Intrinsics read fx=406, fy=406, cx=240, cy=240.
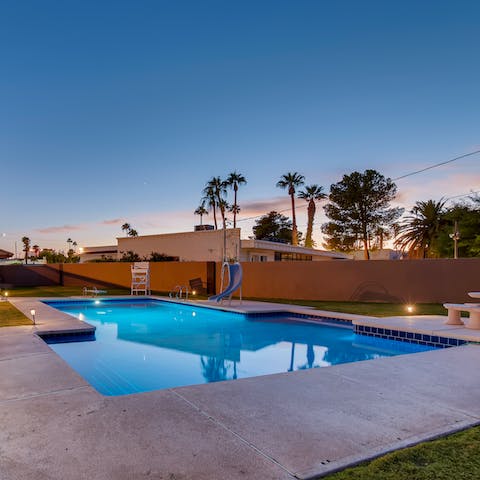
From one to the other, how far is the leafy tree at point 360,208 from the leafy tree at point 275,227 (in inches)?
549

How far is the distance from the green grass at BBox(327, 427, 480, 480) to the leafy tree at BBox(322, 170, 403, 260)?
2483 cm

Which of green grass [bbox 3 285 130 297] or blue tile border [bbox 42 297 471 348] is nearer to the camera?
blue tile border [bbox 42 297 471 348]

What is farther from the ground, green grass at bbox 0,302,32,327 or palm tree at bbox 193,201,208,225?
palm tree at bbox 193,201,208,225

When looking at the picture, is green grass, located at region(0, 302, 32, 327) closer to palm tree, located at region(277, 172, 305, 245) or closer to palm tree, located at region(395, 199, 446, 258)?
palm tree, located at region(395, 199, 446, 258)

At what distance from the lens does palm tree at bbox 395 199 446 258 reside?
87.7 ft

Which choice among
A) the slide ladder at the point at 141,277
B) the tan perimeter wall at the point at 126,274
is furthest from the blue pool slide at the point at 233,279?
the tan perimeter wall at the point at 126,274

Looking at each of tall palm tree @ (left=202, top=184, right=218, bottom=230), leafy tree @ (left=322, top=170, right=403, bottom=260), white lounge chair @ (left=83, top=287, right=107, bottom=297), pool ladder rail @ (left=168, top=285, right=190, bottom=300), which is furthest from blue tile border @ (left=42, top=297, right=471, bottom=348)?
tall palm tree @ (left=202, top=184, right=218, bottom=230)

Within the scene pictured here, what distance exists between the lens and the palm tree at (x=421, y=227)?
26734 mm

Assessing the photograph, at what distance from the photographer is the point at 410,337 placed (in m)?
6.86

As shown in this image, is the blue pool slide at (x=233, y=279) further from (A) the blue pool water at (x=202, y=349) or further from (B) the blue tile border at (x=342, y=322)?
(A) the blue pool water at (x=202, y=349)

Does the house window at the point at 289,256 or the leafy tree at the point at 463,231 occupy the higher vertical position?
the leafy tree at the point at 463,231

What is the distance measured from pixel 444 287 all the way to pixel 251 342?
785cm

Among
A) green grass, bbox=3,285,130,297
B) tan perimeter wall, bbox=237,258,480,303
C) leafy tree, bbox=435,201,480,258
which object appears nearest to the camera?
tan perimeter wall, bbox=237,258,480,303

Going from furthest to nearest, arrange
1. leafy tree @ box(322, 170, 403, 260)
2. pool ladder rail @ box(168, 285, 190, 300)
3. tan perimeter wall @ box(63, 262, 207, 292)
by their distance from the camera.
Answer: leafy tree @ box(322, 170, 403, 260)
tan perimeter wall @ box(63, 262, 207, 292)
pool ladder rail @ box(168, 285, 190, 300)
